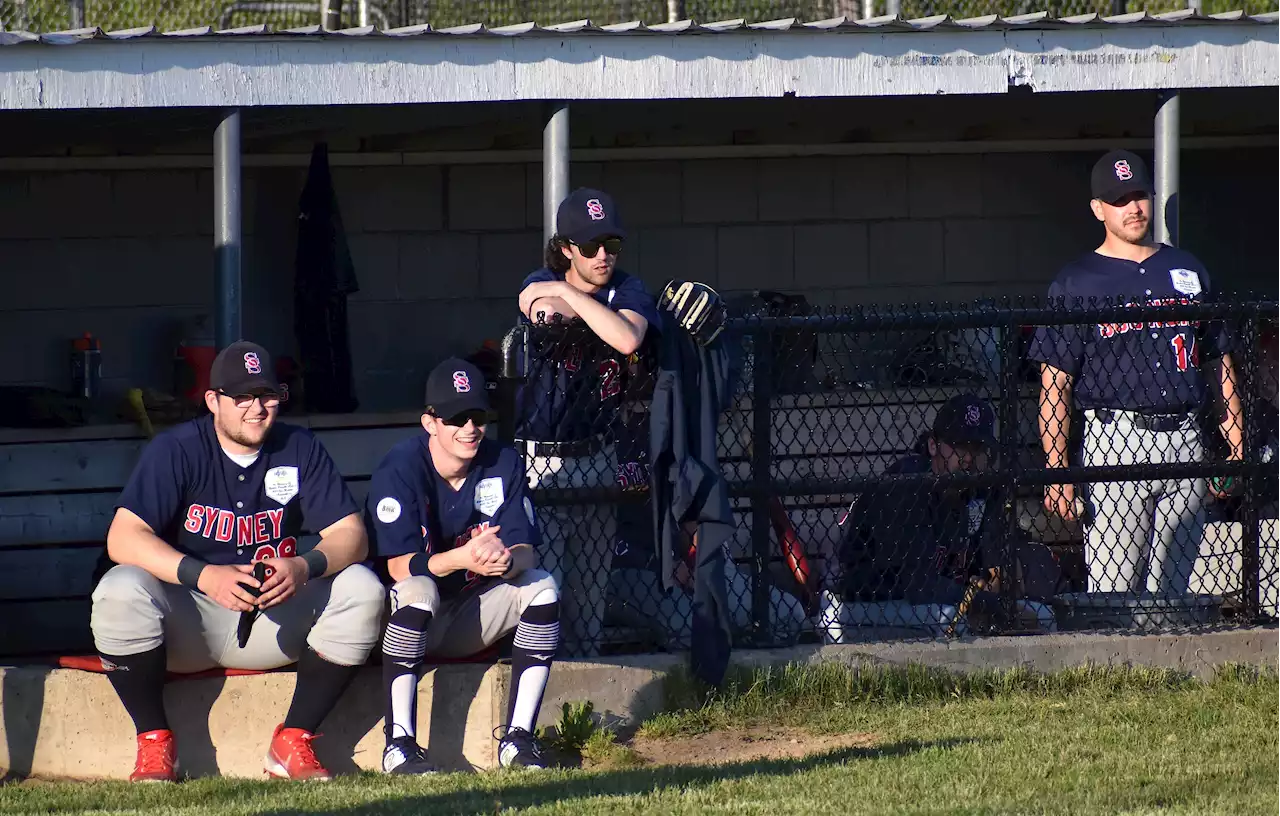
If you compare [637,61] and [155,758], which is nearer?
[155,758]

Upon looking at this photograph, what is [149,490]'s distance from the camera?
16.0 feet

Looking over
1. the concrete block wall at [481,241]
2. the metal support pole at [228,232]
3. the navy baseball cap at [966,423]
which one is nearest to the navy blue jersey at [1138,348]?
the navy baseball cap at [966,423]

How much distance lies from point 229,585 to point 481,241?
17.2 ft

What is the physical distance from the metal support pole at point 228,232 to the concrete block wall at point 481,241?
110 inches

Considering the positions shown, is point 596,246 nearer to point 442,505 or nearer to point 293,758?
point 442,505

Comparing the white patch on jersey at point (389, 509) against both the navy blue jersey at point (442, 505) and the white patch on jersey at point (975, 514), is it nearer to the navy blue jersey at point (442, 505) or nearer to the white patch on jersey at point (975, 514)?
the navy blue jersey at point (442, 505)

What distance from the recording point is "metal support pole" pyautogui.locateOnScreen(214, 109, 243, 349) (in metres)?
6.54

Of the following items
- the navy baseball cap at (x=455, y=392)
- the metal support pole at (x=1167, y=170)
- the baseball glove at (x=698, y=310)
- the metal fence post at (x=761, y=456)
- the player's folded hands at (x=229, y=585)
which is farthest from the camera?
the metal support pole at (x=1167, y=170)

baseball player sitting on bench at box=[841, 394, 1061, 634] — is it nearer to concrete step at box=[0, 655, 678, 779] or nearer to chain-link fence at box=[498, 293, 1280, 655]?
chain-link fence at box=[498, 293, 1280, 655]

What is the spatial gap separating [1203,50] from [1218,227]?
393 centimetres

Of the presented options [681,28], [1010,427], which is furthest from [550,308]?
[681,28]

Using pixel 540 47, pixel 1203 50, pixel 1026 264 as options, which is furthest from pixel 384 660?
pixel 1026 264

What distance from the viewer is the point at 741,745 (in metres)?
5.20

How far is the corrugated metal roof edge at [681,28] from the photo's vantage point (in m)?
6.24
